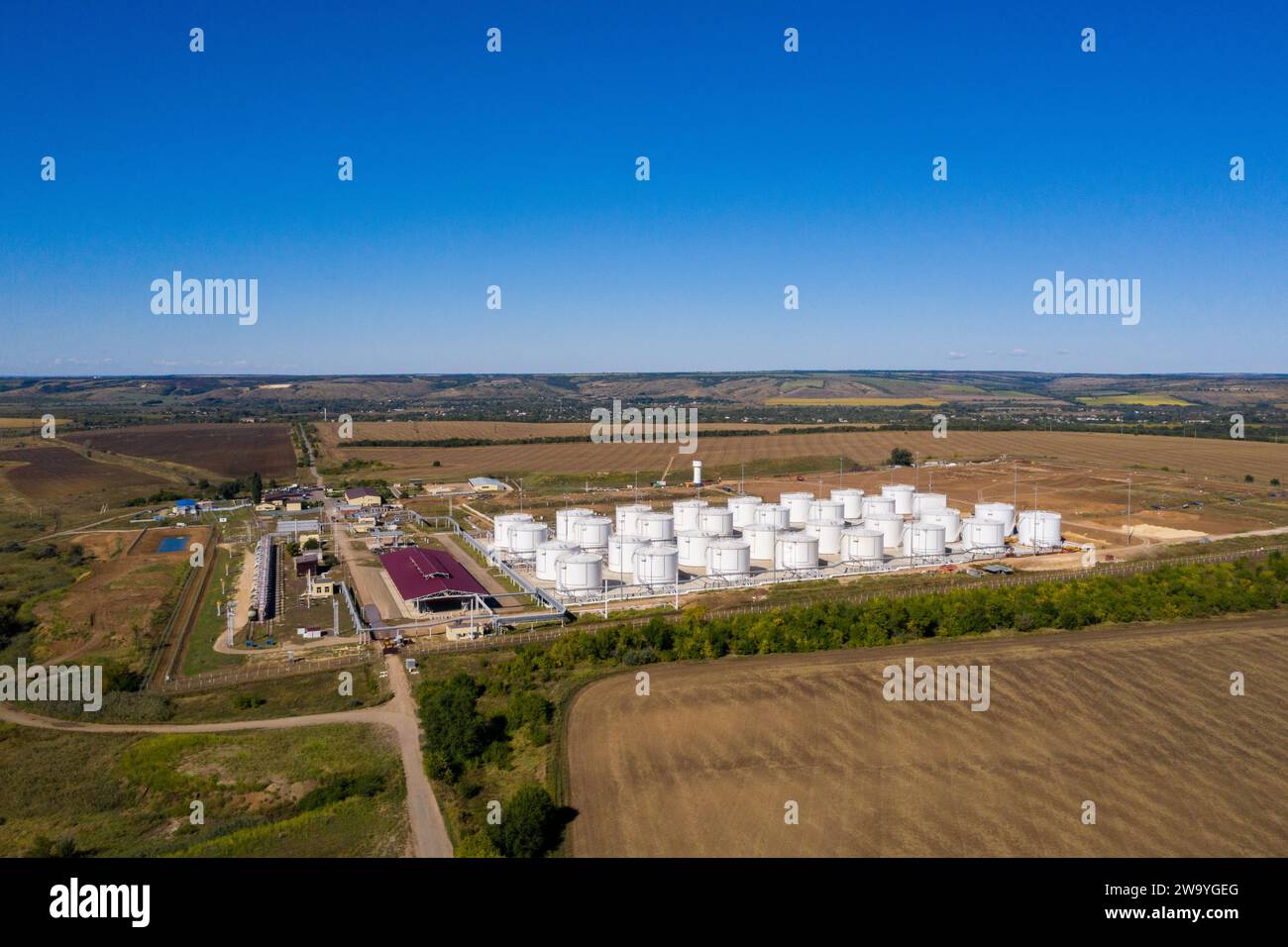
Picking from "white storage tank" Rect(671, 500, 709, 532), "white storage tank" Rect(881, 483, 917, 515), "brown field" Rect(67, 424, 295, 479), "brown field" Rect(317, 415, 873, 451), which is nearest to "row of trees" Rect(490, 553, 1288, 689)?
"white storage tank" Rect(671, 500, 709, 532)

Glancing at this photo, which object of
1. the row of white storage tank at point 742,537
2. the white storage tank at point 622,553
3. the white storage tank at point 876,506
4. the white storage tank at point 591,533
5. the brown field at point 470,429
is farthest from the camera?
the brown field at point 470,429

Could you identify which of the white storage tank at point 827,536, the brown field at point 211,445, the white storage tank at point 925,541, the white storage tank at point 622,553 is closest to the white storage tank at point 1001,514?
the white storage tank at point 925,541

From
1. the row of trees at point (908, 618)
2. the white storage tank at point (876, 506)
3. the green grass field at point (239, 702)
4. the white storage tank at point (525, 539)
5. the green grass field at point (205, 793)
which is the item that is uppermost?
the white storage tank at point (876, 506)

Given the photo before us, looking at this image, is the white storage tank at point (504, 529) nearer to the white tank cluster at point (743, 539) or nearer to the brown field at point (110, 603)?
the white tank cluster at point (743, 539)

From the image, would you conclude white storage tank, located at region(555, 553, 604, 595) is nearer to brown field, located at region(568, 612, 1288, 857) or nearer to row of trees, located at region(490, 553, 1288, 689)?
row of trees, located at region(490, 553, 1288, 689)
